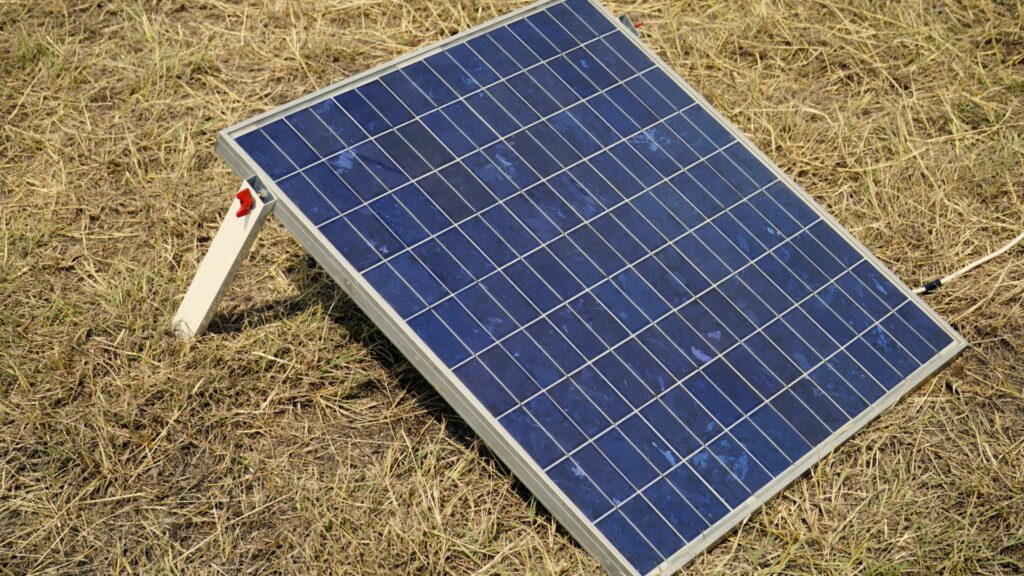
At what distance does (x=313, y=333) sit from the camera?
20.1ft

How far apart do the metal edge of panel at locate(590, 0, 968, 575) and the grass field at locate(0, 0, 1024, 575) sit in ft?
1.79

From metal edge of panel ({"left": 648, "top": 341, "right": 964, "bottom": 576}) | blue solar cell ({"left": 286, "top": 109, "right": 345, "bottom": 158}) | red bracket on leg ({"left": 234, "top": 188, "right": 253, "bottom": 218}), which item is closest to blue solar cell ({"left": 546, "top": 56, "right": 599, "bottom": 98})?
blue solar cell ({"left": 286, "top": 109, "right": 345, "bottom": 158})

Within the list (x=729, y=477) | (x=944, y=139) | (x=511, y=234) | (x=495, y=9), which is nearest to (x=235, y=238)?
(x=511, y=234)

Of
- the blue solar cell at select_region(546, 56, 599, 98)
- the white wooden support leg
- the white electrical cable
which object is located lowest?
the white electrical cable

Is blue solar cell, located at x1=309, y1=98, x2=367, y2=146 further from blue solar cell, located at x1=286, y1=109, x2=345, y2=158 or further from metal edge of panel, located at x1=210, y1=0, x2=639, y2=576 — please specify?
metal edge of panel, located at x1=210, y1=0, x2=639, y2=576

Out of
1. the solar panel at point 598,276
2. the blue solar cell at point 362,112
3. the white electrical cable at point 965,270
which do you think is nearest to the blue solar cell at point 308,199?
the solar panel at point 598,276

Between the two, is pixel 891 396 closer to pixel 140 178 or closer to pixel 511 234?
pixel 511 234

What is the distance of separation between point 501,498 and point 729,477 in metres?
1.25

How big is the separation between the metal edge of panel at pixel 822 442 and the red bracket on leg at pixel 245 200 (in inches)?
98.8

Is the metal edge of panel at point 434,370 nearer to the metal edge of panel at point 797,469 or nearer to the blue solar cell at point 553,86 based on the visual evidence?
the metal edge of panel at point 797,469

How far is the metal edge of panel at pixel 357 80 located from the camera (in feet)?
17.3

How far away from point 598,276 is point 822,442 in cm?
134

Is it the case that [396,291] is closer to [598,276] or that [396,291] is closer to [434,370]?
[434,370]

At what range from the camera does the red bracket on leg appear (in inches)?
200
